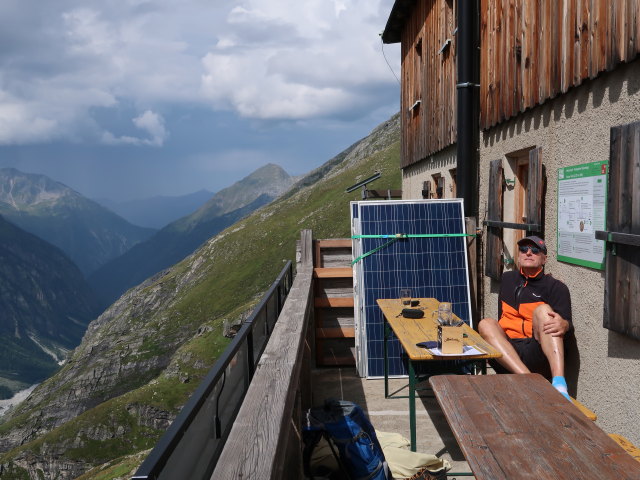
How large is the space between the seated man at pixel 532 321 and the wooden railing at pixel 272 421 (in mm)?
2059

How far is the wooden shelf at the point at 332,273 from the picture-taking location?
877 cm

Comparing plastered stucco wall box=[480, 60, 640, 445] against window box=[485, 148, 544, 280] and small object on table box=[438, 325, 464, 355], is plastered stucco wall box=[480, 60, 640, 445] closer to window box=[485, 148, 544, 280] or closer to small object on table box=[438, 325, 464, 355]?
window box=[485, 148, 544, 280]

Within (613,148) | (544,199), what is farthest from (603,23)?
(544,199)

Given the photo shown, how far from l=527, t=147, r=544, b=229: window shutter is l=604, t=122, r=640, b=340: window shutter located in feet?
4.87

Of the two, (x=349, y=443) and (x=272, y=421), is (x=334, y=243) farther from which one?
(x=272, y=421)

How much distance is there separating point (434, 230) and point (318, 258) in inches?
77.8

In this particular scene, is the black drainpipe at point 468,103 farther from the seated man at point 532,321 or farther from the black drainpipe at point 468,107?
the seated man at point 532,321

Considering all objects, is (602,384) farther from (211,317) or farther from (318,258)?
(211,317)

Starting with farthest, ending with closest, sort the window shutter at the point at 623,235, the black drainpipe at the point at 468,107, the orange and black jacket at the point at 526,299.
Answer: the black drainpipe at the point at 468,107 < the orange and black jacket at the point at 526,299 < the window shutter at the point at 623,235

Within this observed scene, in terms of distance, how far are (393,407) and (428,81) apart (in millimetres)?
8027

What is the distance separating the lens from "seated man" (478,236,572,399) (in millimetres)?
5289

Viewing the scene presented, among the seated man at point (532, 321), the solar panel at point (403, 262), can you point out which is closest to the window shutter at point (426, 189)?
the solar panel at point (403, 262)

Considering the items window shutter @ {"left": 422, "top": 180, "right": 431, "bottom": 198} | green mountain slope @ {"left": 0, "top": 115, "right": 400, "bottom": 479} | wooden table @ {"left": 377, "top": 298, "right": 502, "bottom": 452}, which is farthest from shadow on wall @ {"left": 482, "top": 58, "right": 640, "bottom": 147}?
green mountain slope @ {"left": 0, "top": 115, "right": 400, "bottom": 479}

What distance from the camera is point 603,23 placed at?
4.85 metres
